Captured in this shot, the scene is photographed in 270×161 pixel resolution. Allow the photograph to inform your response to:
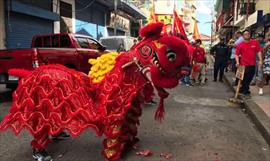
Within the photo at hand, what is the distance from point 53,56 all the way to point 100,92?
190 inches

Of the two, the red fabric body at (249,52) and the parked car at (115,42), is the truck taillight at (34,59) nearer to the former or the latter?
the red fabric body at (249,52)

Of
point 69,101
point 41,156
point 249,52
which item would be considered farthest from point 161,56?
point 249,52

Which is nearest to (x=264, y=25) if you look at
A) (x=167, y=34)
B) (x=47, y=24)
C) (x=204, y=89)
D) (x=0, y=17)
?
(x=204, y=89)

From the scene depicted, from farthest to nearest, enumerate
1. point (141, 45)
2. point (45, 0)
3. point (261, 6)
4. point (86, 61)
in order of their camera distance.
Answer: point (261, 6) < point (45, 0) < point (86, 61) < point (141, 45)

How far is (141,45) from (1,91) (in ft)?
24.3

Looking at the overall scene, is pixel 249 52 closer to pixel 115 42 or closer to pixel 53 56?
pixel 53 56

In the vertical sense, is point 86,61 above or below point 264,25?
below

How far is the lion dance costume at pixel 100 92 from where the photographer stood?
4.21 meters

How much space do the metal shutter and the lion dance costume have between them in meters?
10.8

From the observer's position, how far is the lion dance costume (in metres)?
4.21

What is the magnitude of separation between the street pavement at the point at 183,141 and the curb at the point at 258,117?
0.11 metres

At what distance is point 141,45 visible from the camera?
436 cm

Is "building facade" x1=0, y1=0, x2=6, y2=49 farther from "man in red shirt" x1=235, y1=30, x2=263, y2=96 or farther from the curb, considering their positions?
the curb

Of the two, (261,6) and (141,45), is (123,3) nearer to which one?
(261,6)
